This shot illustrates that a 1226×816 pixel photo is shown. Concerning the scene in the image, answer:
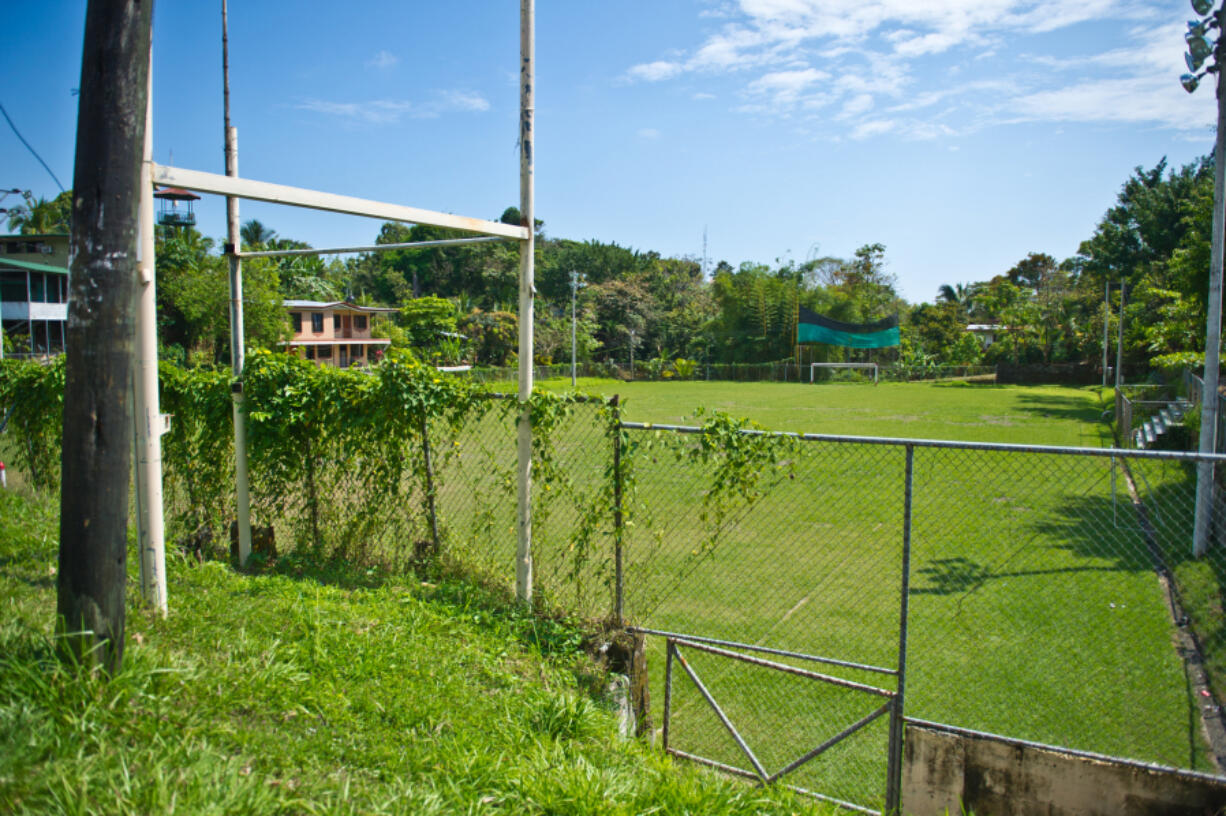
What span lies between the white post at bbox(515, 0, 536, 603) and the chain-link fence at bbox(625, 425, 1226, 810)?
2.58ft

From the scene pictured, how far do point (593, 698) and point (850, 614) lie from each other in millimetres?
3448

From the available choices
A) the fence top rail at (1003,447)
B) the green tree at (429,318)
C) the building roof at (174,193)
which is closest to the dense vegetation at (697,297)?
the green tree at (429,318)

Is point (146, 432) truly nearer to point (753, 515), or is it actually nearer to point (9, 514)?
point (9, 514)

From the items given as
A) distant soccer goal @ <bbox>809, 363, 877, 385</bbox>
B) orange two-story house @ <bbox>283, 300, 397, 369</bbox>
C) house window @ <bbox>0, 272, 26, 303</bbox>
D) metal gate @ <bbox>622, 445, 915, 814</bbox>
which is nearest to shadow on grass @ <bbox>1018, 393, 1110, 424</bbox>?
distant soccer goal @ <bbox>809, 363, 877, 385</bbox>

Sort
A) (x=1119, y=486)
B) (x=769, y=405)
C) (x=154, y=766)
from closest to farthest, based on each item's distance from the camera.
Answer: (x=154, y=766)
(x=1119, y=486)
(x=769, y=405)

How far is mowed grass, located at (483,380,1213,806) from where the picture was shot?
4883mm

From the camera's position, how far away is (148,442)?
13.2 ft

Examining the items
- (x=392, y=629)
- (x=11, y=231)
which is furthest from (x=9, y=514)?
(x=11, y=231)

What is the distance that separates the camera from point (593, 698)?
4227 millimetres

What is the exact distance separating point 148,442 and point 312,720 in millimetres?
1952

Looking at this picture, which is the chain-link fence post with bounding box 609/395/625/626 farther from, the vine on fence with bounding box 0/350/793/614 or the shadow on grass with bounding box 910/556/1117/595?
the shadow on grass with bounding box 910/556/1117/595

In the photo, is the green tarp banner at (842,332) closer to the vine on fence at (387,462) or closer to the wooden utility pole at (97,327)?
the vine on fence at (387,462)

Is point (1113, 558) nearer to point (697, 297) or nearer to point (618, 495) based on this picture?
point (618, 495)

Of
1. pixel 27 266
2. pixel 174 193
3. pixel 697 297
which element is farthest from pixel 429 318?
pixel 174 193
